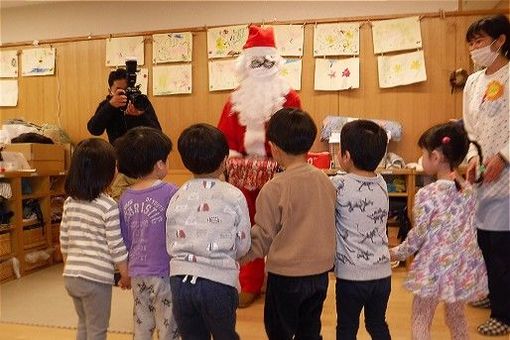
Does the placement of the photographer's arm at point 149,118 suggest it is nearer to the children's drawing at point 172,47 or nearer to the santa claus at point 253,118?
the santa claus at point 253,118

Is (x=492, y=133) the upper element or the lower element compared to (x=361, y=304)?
upper

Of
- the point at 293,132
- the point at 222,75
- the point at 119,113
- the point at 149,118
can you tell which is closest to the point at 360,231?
the point at 293,132

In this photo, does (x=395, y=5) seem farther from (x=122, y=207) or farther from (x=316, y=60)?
(x=122, y=207)

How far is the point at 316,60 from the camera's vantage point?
390 cm

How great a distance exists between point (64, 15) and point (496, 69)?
392cm

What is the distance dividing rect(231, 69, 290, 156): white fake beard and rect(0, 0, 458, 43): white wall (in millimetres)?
1641

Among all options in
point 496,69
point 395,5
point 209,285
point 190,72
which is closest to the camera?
point 209,285

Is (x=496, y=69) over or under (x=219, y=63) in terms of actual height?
under

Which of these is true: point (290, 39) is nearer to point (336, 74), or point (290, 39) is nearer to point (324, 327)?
point (336, 74)

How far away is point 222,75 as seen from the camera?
407cm

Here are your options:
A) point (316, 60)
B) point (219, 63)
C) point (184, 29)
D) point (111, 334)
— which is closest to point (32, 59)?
point (184, 29)

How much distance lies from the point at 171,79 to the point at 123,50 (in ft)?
1.75

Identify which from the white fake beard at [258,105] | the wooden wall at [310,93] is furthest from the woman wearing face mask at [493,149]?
the wooden wall at [310,93]

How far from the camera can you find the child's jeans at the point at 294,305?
1513mm
